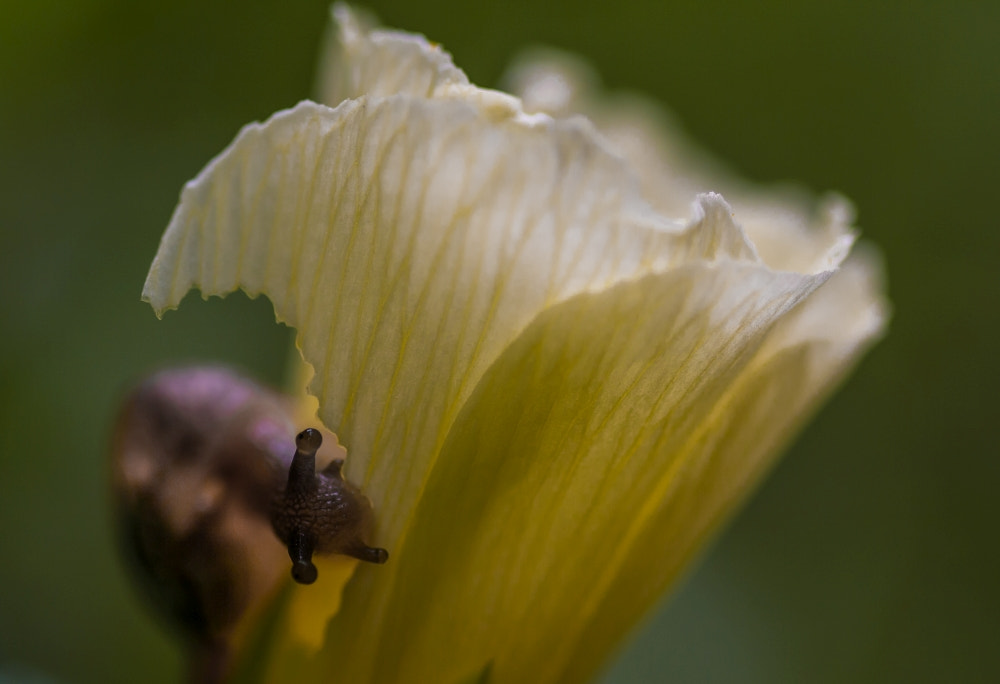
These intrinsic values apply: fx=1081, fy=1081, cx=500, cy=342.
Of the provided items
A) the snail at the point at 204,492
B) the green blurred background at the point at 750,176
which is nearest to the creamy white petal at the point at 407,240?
the snail at the point at 204,492

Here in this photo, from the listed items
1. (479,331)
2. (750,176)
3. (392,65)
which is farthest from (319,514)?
(750,176)

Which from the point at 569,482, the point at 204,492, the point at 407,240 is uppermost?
the point at 407,240

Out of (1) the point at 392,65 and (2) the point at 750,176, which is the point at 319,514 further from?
(2) the point at 750,176

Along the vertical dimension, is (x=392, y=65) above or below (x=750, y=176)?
above

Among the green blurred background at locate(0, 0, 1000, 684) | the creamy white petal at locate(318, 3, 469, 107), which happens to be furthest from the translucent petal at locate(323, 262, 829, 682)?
Answer: the green blurred background at locate(0, 0, 1000, 684)

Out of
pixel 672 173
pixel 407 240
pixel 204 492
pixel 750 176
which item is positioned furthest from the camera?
pixel 750 176
